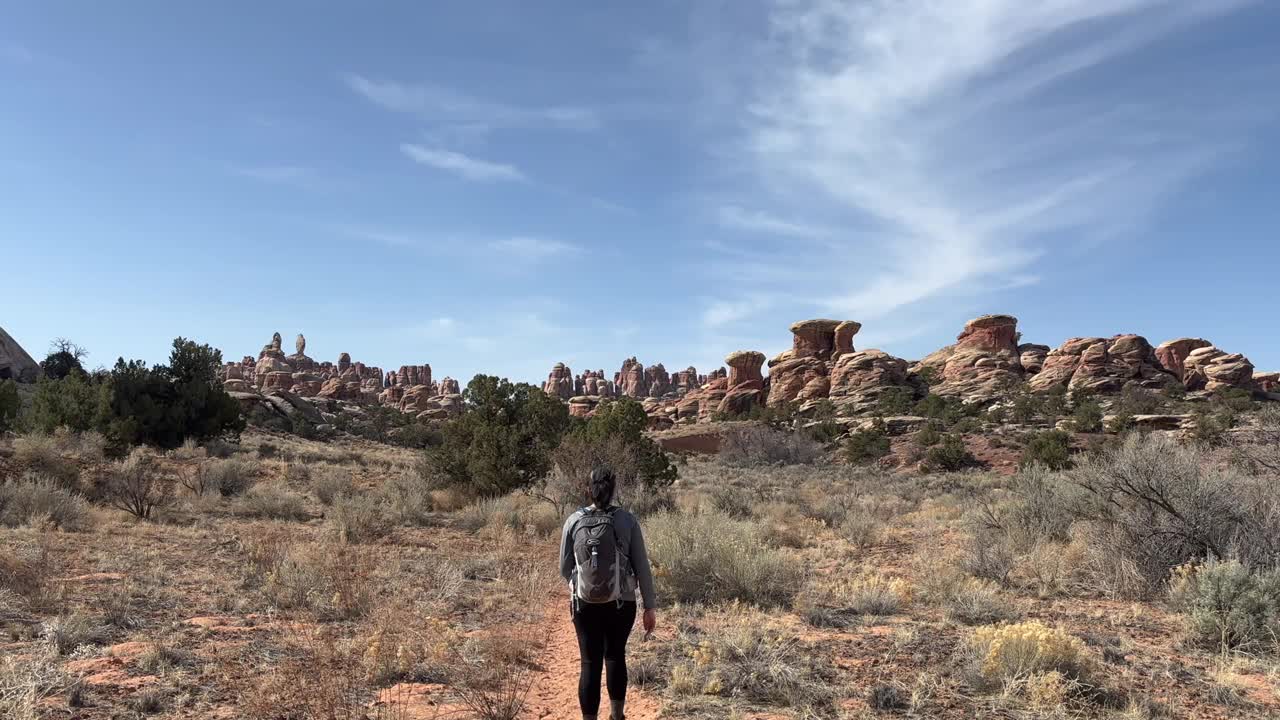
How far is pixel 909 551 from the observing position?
Answer: 41.0 ft

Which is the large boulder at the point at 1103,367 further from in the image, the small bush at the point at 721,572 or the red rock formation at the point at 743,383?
the small bush at the point at 721,572

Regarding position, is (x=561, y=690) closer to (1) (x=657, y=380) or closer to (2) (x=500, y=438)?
(2) (x=500, y=438)

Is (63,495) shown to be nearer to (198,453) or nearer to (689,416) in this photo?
(198,453)

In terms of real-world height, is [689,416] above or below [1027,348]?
below

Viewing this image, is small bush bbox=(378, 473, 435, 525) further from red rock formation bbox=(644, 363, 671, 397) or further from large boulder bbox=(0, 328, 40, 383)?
red rock formation bbox=(644, 363, 671, 397)

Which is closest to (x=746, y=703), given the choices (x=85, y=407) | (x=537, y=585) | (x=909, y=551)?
(x=537, y=585)

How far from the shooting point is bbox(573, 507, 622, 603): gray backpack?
4379 mm

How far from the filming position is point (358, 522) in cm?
1394

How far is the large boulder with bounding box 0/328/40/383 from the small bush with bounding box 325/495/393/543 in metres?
46.1

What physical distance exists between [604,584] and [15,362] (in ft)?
201

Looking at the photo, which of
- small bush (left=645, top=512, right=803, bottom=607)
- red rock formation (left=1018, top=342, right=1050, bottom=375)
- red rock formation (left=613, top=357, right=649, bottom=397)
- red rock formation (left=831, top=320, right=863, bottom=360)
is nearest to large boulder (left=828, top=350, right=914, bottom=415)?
red rock formation (left=831, top=320, right=863, bottom=360)

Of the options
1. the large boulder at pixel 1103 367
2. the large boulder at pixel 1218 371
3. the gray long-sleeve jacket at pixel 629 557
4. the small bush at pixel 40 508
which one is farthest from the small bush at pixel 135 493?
the large boulder at pixel 1218 371

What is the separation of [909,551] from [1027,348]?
7469cm

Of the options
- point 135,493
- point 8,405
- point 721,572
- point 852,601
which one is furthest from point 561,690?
point 8,405
